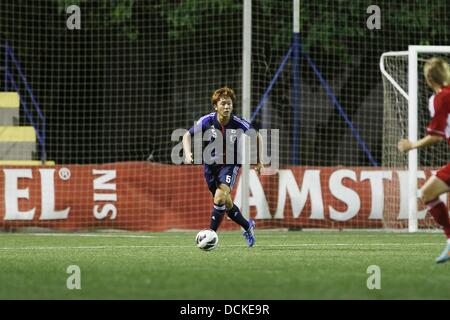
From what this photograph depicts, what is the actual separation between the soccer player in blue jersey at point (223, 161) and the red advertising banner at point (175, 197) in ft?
22.1

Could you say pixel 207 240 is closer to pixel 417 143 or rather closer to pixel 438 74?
pixel 417 143

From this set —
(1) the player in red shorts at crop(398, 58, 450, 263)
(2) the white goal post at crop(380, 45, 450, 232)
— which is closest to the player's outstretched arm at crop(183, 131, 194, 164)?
(1) the player in red shorts at crop(398, 58, 450, 263)

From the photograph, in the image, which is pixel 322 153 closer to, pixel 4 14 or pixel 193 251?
pixel 4 14

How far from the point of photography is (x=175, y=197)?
68.7 feet

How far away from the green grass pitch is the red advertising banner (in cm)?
447

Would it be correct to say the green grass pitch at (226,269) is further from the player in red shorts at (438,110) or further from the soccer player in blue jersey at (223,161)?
the player in red shorts at (438,110)

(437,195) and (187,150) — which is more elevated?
(187,150)

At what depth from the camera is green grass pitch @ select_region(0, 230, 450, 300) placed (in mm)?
8156

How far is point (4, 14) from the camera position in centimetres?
2545

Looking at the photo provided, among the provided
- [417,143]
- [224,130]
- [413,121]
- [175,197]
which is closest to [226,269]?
[417,143]

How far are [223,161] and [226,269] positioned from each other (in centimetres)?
410

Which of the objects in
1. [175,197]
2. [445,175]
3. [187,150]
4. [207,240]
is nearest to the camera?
[445,175]

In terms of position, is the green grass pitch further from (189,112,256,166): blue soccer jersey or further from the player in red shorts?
(189,112,256,166): blue soccer jersey
